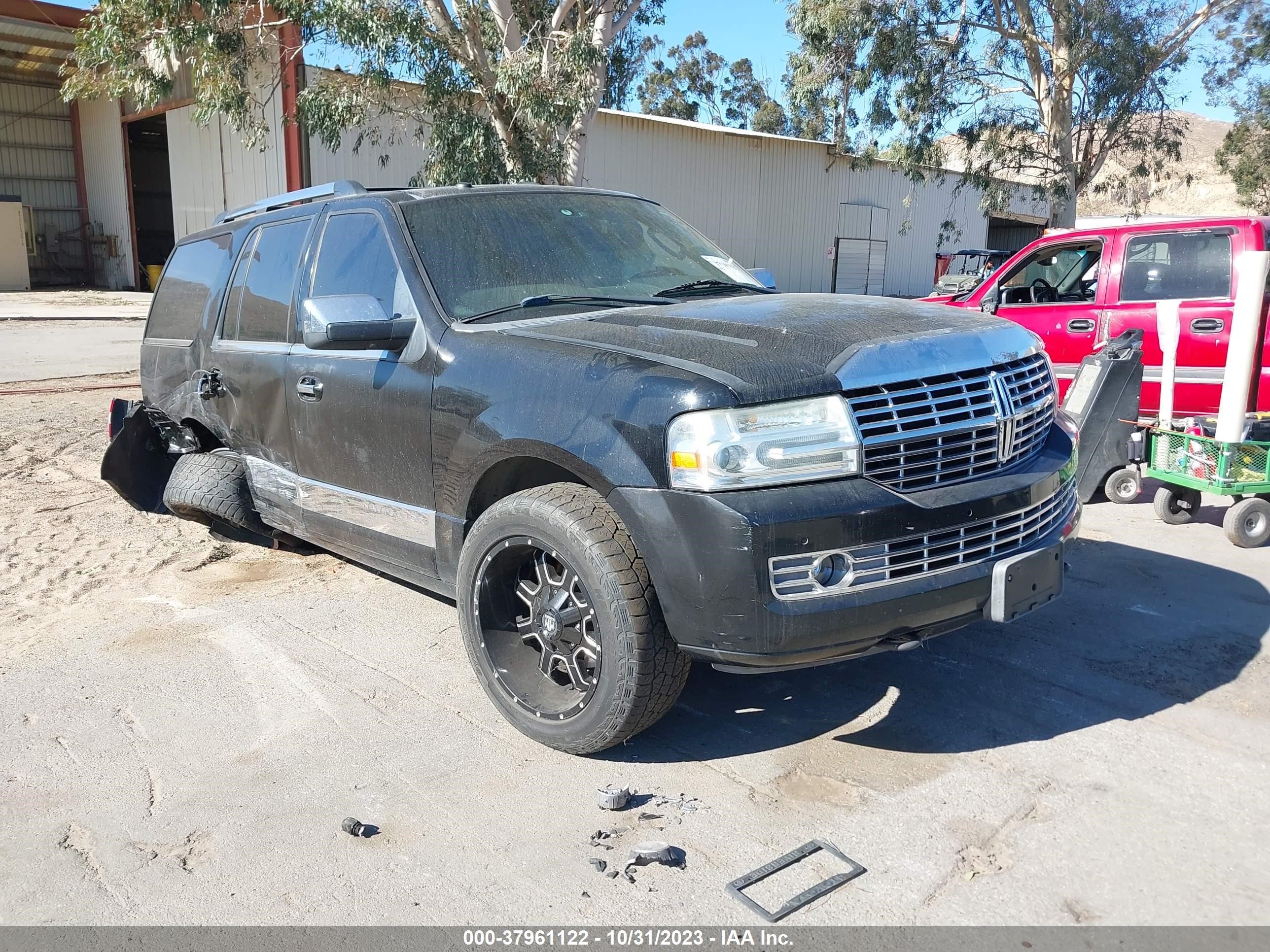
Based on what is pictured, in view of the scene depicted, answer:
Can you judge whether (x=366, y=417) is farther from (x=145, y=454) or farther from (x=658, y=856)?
(x=145, y=454)

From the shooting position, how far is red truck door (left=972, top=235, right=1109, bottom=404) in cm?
808

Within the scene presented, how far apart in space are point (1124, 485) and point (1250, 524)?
102cm

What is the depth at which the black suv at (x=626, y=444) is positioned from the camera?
287cm

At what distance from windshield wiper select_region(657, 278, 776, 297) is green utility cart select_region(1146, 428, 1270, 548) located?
318 cm

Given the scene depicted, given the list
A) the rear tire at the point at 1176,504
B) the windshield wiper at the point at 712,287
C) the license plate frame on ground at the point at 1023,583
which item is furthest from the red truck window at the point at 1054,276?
the license plate frame on ground at the point at 1023,583

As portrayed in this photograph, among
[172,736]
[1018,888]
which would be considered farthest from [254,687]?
[1018,888]

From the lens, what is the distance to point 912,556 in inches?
117

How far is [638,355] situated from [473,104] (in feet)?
41.3

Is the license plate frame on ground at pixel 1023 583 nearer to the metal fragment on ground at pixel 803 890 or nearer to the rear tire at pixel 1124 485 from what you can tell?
the metal fragment on ground at pixel 803 890

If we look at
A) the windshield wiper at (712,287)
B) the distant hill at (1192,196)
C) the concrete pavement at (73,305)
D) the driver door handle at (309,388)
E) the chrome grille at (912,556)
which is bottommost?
the concrete pavement at (73,305)

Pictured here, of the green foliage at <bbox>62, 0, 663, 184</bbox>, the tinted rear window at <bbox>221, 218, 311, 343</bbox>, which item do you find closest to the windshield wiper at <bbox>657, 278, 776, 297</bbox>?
the tinted rear window at <bbox>221, 218, 311, 343</bbox>

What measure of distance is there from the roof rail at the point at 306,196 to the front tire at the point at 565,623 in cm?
188

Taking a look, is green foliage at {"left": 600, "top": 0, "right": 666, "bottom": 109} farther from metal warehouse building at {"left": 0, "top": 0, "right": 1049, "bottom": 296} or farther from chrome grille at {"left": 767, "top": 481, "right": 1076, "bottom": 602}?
chrome grille at {"left": 767, "top": 481, "right": 1076, "bottom": 602}

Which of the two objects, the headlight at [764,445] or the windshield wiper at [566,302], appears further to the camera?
the windshield wiper at [566,302]
